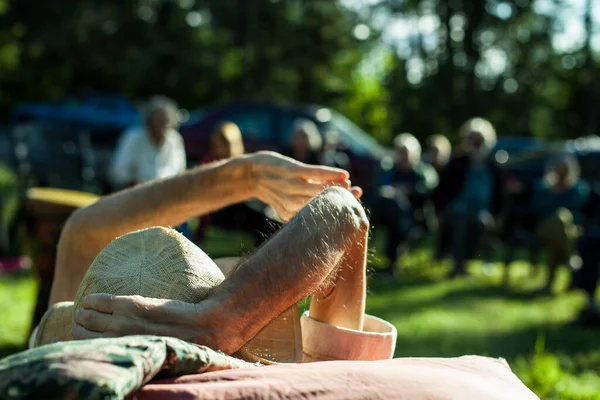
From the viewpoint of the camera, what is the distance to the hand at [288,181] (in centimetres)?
212

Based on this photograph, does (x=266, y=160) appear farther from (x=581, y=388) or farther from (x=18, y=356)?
(x=581, y=388)

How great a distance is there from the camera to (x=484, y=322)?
6965mm

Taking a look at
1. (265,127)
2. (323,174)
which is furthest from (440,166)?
(323,174)

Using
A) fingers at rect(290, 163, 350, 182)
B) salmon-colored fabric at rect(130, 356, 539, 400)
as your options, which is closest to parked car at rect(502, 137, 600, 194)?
fingers at rect(290, 163, 350, 182)

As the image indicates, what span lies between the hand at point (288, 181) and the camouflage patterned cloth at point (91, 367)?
2.62 feet

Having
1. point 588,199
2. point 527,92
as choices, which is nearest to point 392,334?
point 588,199

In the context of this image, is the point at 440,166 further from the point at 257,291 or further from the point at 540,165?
the point at 257,291

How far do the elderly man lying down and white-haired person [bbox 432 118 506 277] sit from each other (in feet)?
23.9

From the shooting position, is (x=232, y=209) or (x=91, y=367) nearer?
(x=91, y=367)

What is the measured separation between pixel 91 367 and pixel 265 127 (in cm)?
1353

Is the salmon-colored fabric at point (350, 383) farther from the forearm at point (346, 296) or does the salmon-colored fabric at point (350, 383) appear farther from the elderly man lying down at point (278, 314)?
the forearm at point (346, 296)

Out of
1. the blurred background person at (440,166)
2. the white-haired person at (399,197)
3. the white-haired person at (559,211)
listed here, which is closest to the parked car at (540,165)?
the blurred background person at (440,166)

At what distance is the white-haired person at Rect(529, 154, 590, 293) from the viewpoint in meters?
8.47

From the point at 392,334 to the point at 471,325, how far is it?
16.3 feet
